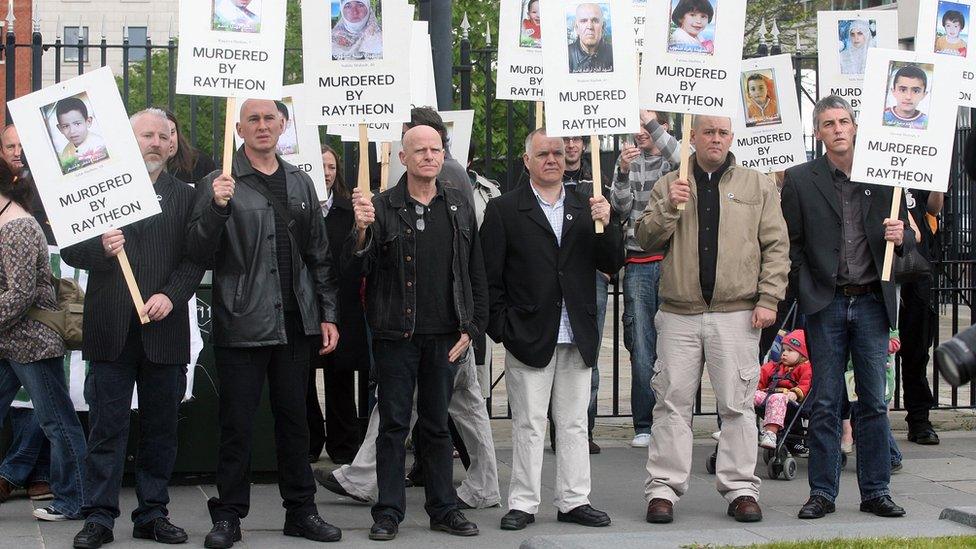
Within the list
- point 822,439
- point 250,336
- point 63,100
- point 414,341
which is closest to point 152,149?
point 63,100

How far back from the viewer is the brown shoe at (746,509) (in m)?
7.21

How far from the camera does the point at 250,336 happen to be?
657cm

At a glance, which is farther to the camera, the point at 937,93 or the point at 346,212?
the point at 346,212

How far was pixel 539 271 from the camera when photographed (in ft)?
23.6

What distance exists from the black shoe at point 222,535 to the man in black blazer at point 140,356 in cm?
19

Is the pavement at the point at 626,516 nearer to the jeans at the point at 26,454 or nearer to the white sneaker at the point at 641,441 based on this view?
the jeans at the point at 26,454

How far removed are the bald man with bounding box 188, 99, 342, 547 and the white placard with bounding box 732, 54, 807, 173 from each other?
3442 millimetres

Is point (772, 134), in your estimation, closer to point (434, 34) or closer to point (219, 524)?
point (434, 34)

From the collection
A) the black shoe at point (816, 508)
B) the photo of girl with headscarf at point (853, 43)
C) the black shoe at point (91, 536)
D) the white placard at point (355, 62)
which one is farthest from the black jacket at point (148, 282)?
the photo of girl with headscarf at point (853, 43)

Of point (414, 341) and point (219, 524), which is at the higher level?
point (414, 341)

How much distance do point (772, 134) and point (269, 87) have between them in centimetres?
376

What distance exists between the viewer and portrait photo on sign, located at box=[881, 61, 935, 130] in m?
7.45

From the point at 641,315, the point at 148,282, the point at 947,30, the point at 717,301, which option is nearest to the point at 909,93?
the point at 947,30

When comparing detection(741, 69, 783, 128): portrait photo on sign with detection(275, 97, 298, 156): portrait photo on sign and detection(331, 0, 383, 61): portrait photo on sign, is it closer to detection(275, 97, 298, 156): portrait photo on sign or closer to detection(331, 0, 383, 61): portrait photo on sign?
detection(275, 97, 298, 156): portrait photo on sign
